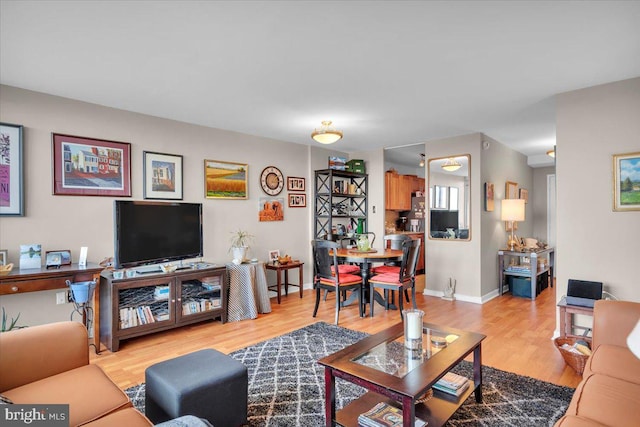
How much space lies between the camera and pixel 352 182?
20.9 feet

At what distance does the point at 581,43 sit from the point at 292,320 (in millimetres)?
3617

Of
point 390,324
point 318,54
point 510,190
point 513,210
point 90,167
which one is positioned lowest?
point 390,324

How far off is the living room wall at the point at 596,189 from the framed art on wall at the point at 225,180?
12.1 feet

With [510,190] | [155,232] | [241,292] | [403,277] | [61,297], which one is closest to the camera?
[61,297]

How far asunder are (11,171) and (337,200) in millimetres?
4317

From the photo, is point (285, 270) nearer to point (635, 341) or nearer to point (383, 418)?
point (383, 418)

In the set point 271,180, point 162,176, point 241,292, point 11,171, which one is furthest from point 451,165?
point 11,171

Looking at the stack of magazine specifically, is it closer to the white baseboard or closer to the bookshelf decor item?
the bookshelf decor item

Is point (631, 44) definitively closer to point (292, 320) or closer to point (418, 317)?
point (418, 317)

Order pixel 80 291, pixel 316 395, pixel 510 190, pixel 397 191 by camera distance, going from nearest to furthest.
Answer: pixel 316 395 < pixel 80 291 < pixel 510 190 < pixel 397 191

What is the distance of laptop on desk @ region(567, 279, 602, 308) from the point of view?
2981 mm

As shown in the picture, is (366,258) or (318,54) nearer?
(318,54)

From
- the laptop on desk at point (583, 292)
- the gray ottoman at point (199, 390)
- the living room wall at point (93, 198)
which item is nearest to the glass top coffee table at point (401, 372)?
the gray ottoman at point (199, 390)

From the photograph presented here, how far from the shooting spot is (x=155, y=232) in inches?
144
